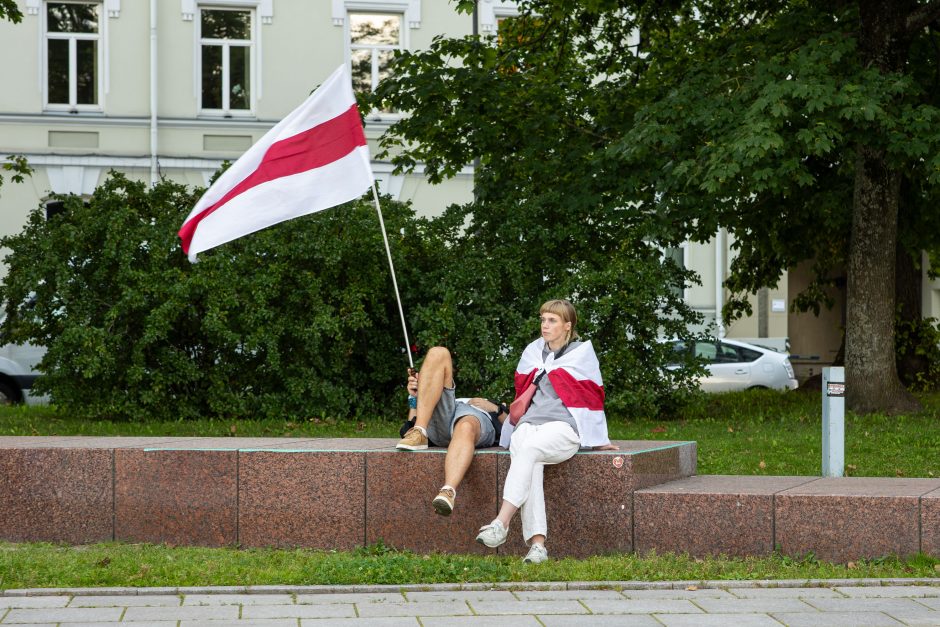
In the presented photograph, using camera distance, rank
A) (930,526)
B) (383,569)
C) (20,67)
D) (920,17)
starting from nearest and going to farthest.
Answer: (383,569)
(930,526)
(920,17)
(20,67)

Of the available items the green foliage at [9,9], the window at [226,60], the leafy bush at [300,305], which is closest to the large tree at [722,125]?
the leafy bush at [300,305]

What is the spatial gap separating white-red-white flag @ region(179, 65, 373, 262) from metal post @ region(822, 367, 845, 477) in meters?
3.28

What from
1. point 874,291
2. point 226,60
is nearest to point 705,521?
point 874,291

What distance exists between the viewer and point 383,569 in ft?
21.5

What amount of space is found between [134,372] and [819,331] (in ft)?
45.4

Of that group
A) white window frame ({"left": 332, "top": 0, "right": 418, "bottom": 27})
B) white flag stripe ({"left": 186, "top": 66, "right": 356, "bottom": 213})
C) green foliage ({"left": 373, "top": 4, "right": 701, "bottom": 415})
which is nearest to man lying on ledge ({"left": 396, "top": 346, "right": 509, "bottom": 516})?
white flag stripe ({"left": 186, "top": 66, "right": 356, "bottom": 213})

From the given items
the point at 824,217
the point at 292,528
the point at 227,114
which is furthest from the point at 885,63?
the point at 227,114

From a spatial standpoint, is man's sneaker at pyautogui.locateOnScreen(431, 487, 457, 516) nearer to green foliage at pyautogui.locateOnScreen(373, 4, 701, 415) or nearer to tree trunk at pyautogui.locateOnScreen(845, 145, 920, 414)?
green foliage at pyautogui.locateOnScreen(373, 4, 701, 415)

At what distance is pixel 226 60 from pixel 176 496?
21609mm

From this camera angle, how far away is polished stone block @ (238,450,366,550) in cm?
766

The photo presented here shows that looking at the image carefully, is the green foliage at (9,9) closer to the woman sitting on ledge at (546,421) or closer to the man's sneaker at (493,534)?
the woman sitting on ledge at (546,421)

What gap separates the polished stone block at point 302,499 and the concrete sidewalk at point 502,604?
132 cm

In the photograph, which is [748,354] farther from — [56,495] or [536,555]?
[56,495]

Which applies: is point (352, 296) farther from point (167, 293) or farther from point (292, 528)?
point (292, 528)
